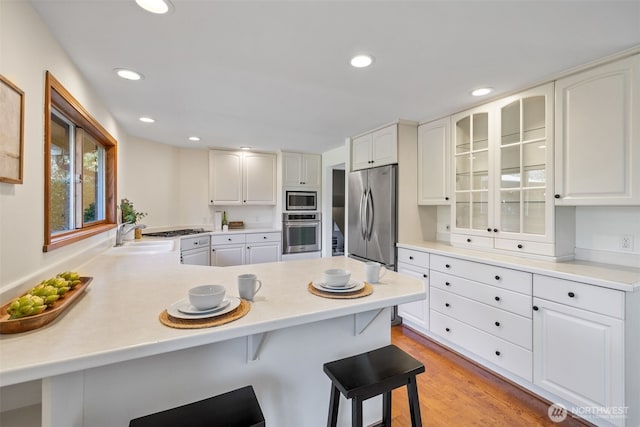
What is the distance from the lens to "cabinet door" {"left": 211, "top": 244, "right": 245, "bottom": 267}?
412cm

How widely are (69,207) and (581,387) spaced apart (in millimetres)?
3644

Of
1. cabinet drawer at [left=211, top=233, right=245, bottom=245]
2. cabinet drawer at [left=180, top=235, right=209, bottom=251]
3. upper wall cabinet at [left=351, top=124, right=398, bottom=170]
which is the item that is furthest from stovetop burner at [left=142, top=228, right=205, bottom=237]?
upper wall cabinet at [left=351, top=124, right=398, bottom=170]

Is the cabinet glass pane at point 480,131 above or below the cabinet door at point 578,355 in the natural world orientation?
above

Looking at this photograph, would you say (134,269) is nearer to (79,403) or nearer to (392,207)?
(79,403)

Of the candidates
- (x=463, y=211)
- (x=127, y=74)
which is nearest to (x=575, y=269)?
(x=463, y=211)

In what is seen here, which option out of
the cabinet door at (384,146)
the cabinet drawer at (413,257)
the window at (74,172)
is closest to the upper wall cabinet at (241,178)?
the window at (74,172)

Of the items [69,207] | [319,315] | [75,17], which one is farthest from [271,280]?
[69,207]

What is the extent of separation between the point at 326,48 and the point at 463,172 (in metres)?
1.83

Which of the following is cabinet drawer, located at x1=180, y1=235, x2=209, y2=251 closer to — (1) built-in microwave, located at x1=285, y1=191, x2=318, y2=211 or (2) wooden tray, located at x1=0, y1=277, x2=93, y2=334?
(1) built-in microwave, located at x1=285, y1=191, x2=318, y2=211

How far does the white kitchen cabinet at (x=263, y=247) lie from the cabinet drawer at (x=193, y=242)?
0.64 m

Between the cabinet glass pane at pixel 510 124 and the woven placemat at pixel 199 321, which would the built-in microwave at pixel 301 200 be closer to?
the cabinet glass pane at pixel 510 124

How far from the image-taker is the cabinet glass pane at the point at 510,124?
2266 mm

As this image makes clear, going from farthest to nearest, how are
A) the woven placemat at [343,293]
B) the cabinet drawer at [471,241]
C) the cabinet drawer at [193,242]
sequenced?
1. the cabinet drawer at [193,242]
2. the cabinet drawer at [471,241]
3. the woven placemat at [343,293]

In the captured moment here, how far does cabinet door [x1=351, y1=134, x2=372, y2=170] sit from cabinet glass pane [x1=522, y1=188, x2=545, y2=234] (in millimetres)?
1676
